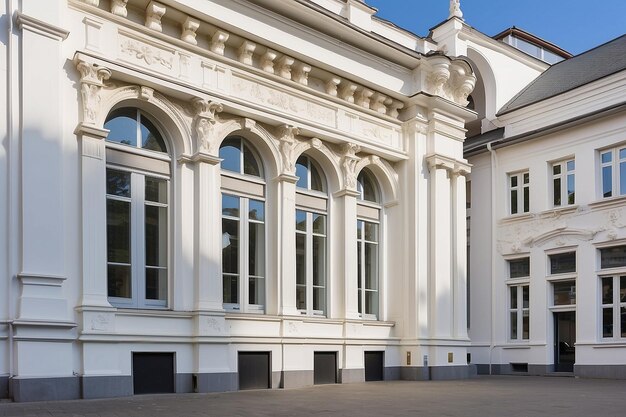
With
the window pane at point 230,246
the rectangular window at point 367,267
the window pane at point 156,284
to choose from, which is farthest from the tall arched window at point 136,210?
the rectangular window at point 367,267

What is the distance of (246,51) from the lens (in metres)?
16.5

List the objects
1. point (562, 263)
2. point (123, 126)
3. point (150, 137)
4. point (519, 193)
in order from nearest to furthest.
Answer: point (123, 126), point (150, 137), point (562, 263), point (519, 193)

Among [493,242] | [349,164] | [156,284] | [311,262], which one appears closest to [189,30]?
[156,284]

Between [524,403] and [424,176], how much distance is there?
9362mm

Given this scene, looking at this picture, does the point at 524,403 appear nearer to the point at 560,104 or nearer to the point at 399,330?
the point at 399,330

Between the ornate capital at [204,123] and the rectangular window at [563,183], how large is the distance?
13.5m


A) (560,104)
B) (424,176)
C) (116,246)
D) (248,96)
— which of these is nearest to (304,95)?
(248,96)

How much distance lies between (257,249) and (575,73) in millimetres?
15820

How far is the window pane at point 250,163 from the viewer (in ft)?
56.9

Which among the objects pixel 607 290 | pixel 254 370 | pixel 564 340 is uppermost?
pixel 607 290

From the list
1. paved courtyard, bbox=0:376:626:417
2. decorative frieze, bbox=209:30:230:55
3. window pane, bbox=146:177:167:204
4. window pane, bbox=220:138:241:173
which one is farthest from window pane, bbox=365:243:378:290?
decorative frieze, bbox=209:30:230:55

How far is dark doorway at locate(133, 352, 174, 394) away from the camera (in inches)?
562

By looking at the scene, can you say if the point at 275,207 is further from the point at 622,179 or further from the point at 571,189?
the point at 622,179

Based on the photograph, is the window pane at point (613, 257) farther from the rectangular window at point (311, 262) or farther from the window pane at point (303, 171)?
the window pane at point (303, 171)
